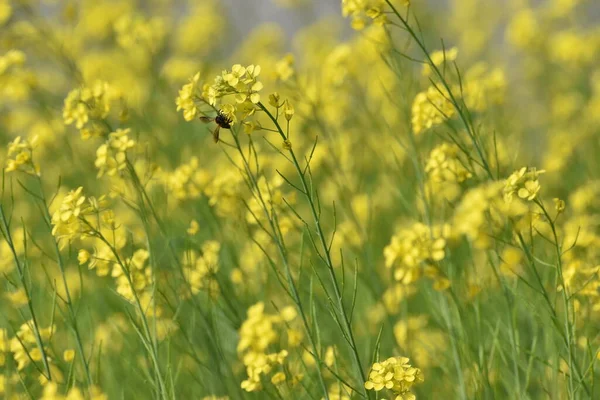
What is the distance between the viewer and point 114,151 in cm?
247

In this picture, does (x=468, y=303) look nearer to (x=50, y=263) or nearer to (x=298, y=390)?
(x=298, y=390)

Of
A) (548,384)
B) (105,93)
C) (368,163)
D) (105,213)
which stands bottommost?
(548,384)

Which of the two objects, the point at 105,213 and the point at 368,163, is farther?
the point at 368,163

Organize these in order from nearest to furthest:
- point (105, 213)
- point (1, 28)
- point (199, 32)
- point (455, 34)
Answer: point (105, 213) → point (1, 28) → point (199, 32) → point (455, 34)

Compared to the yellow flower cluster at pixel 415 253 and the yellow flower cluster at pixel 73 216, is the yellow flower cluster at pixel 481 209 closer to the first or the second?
the yellow flower cluster at pixel 415 253

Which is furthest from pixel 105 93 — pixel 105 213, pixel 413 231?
pixel 413 231

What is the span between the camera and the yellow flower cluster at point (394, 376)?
1.84m

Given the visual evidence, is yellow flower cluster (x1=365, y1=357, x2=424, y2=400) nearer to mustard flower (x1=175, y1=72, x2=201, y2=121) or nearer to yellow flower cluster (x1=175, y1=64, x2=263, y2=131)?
yellow flower cluster (x1=175, y1=64, x2=263, y2=131)

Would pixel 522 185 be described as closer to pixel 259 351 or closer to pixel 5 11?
pixel 259 351

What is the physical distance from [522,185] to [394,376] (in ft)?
1.79

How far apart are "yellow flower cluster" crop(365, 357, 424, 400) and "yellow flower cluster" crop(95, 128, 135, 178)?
1.03m

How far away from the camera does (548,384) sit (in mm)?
2406

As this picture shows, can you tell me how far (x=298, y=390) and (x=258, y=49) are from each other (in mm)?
4059

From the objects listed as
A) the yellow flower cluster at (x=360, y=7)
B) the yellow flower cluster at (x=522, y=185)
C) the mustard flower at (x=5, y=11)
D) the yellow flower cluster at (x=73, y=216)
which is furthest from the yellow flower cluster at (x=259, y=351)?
the mustard flower at (x=5, y=11)
